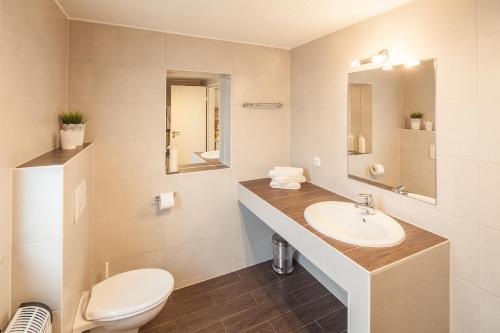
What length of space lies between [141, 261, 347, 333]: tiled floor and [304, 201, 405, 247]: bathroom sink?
30.7 inches

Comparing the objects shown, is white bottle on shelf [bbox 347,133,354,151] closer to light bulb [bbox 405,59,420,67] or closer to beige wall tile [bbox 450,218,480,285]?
light bulb [bbox 405,59,420,67]

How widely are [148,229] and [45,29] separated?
5.11 ft

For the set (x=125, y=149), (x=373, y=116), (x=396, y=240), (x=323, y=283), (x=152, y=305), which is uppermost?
(x=373, y=116)

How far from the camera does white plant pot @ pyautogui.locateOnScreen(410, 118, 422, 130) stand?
1.62 metres

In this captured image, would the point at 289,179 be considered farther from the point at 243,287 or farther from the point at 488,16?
the point at 488,16

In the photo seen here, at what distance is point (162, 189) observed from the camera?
229cm

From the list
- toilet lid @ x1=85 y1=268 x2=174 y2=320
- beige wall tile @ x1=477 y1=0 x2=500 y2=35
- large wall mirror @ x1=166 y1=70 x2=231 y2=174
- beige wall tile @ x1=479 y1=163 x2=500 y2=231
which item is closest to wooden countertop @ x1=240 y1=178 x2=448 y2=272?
beige wall tile @ x1=479 y1=163 x2=500 y2=231

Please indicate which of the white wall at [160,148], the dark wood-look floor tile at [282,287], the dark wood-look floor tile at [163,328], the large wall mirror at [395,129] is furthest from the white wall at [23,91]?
the large wall mirror at [395,129]

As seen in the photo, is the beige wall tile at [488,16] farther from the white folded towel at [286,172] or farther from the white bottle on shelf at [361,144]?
the white folded towel at [286,172]

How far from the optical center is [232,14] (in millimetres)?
1854

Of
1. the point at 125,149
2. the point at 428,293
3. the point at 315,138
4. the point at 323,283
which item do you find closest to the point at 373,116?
the point at 315,138

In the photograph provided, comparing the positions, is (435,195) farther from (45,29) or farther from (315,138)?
(45,29)

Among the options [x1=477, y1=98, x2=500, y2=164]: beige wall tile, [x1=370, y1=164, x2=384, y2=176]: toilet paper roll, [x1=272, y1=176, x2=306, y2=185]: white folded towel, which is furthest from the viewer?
[x1=272, y1=176, x2=306, y2=185]: white folded towel

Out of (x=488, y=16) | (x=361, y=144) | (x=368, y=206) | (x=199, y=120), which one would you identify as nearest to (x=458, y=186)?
(x=368, y=206)
